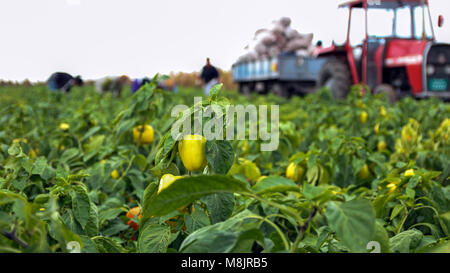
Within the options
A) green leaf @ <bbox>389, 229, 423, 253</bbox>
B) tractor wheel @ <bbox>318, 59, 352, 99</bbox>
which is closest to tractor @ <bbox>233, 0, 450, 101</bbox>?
tractor wheel @ <bbox>318, 59, 352, 99</bbox>

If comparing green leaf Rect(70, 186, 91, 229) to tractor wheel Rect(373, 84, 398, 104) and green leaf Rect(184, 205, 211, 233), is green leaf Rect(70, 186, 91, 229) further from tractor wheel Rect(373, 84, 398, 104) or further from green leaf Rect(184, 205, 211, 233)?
tractor wheel Rect(373, 84, 398, 104)

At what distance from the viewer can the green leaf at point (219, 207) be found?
1.00 m

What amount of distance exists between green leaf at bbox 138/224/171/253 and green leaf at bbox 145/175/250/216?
0.34 m

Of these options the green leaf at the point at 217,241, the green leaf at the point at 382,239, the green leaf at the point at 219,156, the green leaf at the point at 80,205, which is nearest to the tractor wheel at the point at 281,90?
the green leaf at the point at 80,205

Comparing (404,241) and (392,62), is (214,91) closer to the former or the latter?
(404,241)

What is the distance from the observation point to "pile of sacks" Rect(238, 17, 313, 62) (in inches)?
832

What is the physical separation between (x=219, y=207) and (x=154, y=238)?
0.16 metres

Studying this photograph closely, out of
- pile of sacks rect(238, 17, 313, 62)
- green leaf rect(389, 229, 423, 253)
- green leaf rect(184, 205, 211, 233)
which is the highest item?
pile of sacks rect(238, 17, 313, 62)

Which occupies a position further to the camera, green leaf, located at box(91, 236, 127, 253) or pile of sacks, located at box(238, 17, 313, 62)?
pile of sacks, located at box(238, 17, 313, 62)

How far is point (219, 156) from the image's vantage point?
1.02 metres

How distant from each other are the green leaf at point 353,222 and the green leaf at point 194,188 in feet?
0.41

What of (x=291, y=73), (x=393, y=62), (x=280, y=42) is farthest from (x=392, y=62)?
(x=280, y=42)

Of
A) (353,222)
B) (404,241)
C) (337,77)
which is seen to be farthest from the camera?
(337,77)

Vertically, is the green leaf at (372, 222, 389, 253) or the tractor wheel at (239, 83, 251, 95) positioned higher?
the tractor wheel at (239, 83, 251, 95)
